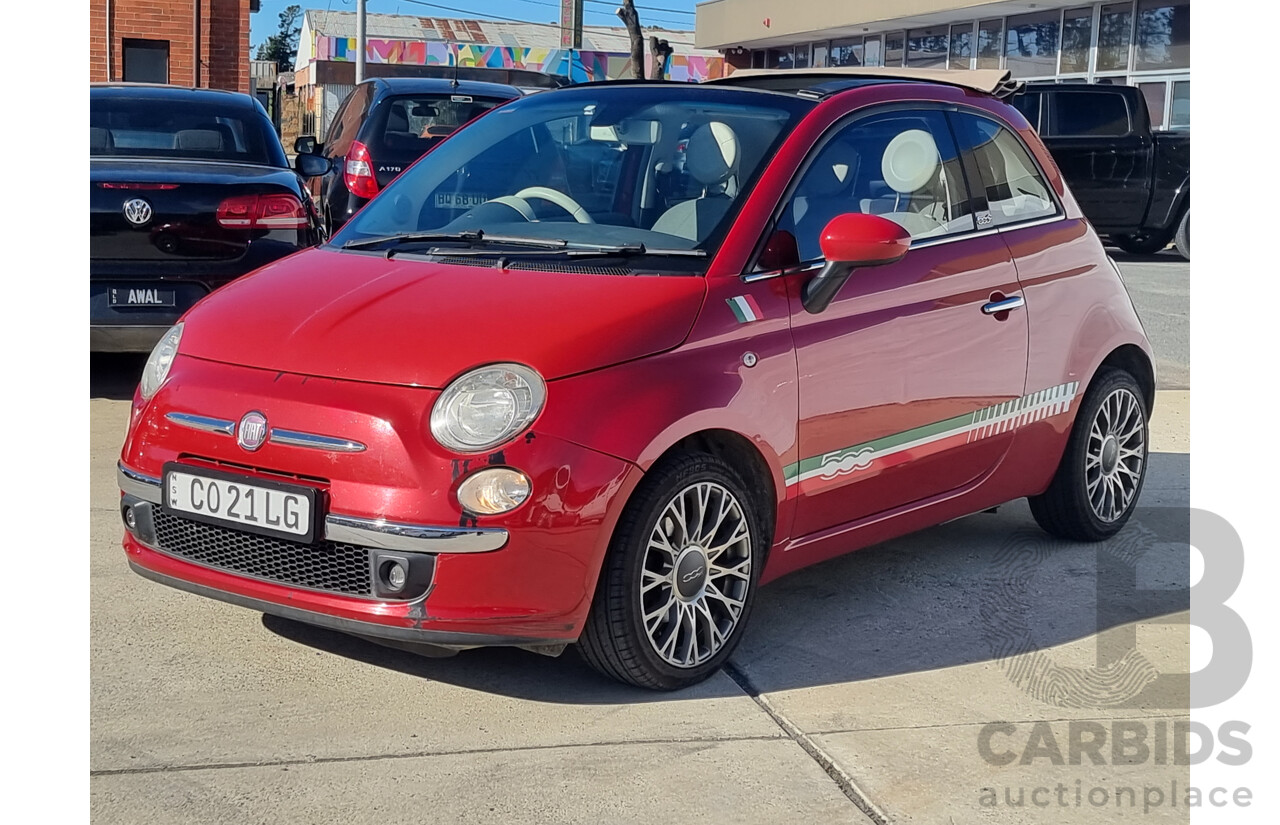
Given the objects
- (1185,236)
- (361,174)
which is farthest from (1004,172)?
(1185,236)

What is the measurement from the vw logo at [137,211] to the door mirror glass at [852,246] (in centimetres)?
402

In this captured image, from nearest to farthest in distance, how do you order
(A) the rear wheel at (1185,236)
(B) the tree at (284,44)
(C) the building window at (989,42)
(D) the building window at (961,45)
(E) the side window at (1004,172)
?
(E) the side window at (1004,172) < (A) the rear wheel at (1185,236) < (C) the building window at (989,42) < (D) the building window at (961,45) < (B) the tree at (284,44)

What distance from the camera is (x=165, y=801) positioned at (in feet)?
10.3

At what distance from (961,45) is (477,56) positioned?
22.3 m

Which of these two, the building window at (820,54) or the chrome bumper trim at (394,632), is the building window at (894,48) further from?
the chrome bumper trim at (394,632)

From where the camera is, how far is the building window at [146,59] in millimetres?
23125

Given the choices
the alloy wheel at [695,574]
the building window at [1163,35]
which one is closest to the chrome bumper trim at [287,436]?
the alloy wheel at [695,574]

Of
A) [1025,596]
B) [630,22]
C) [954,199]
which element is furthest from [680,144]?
[630,22]

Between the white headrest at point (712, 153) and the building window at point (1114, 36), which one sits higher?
the building window at point (1114, 36)

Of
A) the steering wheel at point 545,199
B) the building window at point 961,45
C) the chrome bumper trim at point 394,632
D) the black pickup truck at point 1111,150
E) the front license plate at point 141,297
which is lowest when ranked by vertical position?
the chrome bumper trim at point 394,632

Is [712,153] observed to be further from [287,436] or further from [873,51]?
[873,51]

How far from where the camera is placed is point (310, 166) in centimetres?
830

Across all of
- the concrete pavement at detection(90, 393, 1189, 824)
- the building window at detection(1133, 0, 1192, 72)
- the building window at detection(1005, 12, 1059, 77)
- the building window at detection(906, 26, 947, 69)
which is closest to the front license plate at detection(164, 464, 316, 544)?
the concrete pavement at detection(90, 393, 1189, 824)

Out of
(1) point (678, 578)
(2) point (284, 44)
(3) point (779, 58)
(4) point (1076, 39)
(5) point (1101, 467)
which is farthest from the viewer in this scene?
(2) point (284, 44)
